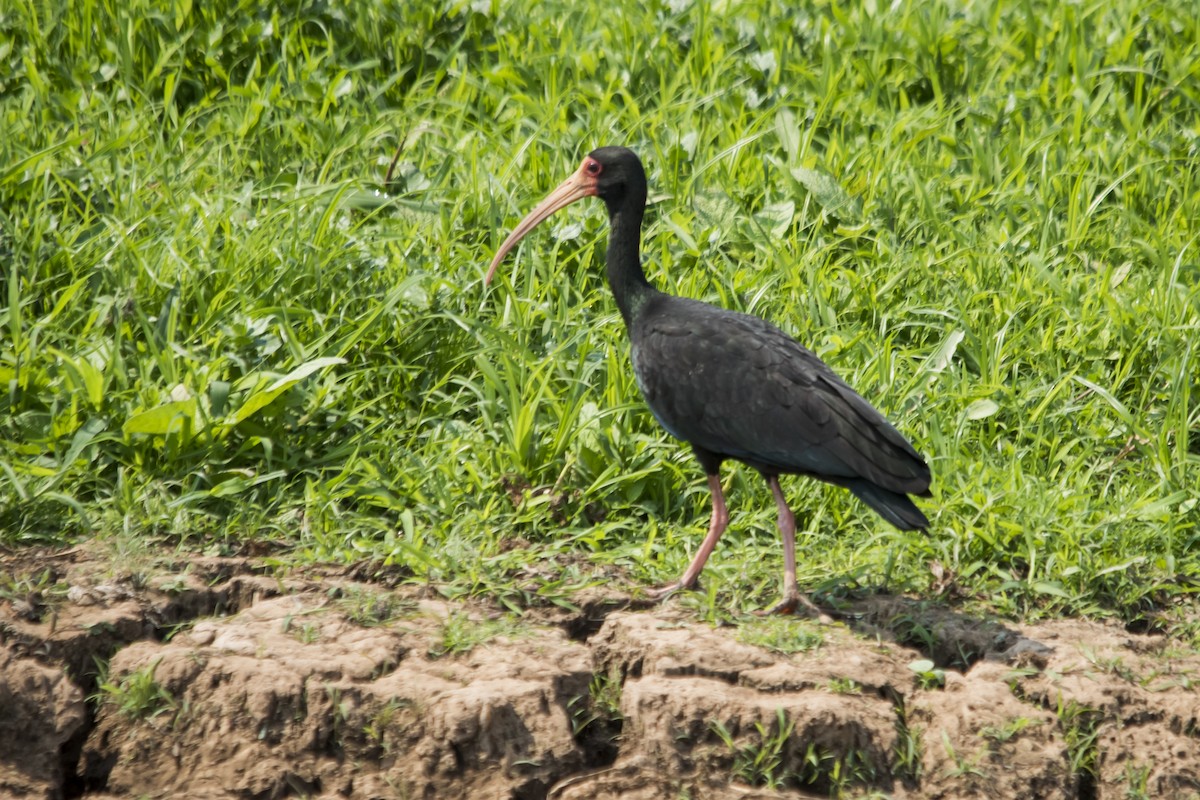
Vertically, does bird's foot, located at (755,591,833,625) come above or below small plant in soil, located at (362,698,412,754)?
below

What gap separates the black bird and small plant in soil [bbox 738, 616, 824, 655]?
0.14m

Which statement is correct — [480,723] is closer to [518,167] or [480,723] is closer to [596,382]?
[596,382]

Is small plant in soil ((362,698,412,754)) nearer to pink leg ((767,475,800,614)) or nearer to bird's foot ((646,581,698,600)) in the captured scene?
bird's foot ((646,581,698,600))

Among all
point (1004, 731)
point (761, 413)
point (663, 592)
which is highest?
point (761, 413)

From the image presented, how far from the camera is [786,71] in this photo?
7.35m

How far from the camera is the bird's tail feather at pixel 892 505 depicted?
163 inches

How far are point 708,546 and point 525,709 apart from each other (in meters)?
1.10

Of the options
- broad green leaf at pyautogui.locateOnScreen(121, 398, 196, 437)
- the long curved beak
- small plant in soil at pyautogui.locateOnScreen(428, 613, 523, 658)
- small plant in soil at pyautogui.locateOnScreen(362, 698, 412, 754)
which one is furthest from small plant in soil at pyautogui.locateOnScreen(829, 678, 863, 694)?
broad green leaf at pyautogui.locateOnScreen(121, 398, 196, 437)

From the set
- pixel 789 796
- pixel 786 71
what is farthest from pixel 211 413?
pixel 786 71

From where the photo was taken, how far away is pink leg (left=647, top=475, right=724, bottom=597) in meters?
4.50

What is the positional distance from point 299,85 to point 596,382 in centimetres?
274

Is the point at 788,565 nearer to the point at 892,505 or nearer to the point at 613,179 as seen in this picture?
the point at 892,505

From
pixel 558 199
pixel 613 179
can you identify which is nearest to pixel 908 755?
pixel 613 179

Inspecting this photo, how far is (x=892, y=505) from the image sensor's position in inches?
165
